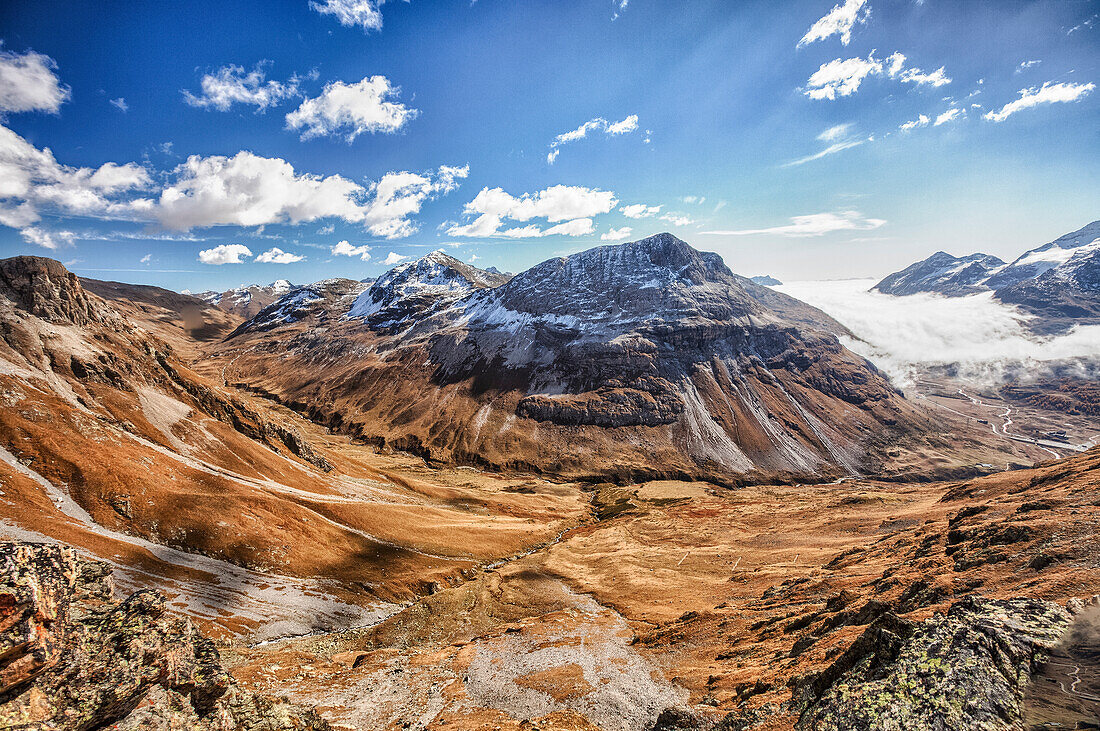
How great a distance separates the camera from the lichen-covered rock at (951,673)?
11.4 metres

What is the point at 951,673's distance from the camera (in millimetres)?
12398

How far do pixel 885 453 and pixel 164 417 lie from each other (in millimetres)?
266917

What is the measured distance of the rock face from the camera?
14.0 meters

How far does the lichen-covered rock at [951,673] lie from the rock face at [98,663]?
2372 cm

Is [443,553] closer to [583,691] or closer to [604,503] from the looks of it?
[583,691]

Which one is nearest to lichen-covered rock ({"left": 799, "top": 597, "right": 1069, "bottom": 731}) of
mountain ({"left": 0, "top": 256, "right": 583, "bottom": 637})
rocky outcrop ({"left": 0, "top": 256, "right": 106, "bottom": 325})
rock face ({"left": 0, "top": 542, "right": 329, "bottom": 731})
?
rock face ({"left": 0, "top": 542, "right": 329, "bottom": 731})

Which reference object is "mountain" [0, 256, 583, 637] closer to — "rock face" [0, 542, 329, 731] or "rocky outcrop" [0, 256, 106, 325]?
"rocky outcrop" [0, 256, 106, 325]

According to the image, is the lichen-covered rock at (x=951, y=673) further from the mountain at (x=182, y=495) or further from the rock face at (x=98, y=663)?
the mountain at (x=182, y=495)

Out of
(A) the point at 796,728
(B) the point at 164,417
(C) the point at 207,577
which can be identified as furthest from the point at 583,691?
(B) the point at 164,417

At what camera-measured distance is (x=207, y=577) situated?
47875 mm

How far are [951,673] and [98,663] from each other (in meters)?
31.2

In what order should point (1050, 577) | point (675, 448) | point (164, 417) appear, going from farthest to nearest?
point (675, 448)
point (164, 417)
point (1050, 577)

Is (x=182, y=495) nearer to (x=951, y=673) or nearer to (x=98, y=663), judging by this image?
(x=98, y=663)

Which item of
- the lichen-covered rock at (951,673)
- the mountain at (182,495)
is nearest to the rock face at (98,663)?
the lichen-covered rock at (951,673)
